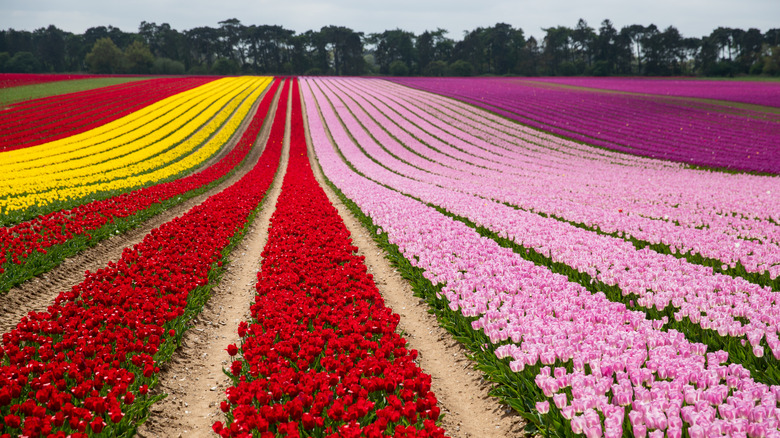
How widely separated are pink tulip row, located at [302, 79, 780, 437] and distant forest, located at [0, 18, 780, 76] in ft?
386

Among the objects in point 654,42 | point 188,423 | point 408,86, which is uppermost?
point 654,42

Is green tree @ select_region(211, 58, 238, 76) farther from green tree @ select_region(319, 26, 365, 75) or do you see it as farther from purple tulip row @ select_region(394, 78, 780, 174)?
purple tulip row @ select_region(394, 78, 780, 174)

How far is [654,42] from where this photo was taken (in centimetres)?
10706

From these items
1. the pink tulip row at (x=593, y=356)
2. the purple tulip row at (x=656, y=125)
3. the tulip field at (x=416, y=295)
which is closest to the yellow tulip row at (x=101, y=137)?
the tulip field at (x=416, y=295)

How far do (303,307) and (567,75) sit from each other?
11990 centimetres

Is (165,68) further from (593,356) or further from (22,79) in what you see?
(593,356)

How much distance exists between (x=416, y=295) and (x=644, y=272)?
385cm

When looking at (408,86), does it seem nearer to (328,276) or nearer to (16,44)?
(328,276)

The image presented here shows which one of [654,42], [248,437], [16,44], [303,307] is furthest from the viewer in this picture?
[16,44]

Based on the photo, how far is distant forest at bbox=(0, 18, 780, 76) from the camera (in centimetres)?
10656

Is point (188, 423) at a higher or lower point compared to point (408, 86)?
lower

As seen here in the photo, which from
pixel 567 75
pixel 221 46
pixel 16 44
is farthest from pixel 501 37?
pixel 16 44

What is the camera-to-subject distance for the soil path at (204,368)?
4789 mm

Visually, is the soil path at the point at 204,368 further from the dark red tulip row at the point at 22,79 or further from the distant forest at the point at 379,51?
the distant forest at the point at 379,51
